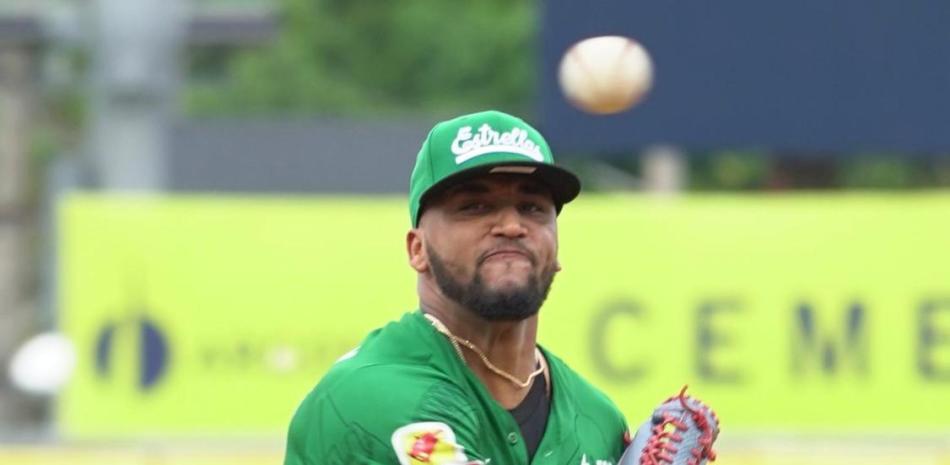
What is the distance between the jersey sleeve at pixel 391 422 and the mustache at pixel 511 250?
264 millimetres

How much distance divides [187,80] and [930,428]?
28775 millimetres

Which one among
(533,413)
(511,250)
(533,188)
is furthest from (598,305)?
(511,250)

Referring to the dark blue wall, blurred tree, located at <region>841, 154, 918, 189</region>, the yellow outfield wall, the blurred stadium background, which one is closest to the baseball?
the blurred stadium background

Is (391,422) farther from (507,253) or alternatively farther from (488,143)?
(488,143)

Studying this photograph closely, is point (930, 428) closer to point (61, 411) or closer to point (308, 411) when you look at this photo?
point (61, 411)

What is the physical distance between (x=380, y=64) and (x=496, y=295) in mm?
36675

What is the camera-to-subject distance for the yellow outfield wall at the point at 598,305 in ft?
49.0

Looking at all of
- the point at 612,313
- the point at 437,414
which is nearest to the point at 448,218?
the point at 437,414

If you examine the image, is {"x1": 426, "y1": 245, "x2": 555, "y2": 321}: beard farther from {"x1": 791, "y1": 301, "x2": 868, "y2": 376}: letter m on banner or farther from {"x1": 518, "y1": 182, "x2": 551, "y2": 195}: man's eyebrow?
{"x1": 791, "y1": 301, "x2": 868, "y2": 376}: letter m on banner

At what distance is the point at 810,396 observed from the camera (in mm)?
14961

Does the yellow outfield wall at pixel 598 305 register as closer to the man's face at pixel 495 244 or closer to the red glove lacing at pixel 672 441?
the red glove lacing at pixel 672 441

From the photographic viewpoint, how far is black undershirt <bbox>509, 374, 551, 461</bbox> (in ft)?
13.5

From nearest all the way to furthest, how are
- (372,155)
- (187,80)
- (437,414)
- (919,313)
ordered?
(437,414), (919,313), (372,155), (187,80)

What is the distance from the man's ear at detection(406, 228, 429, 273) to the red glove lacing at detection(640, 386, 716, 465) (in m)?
0.56
